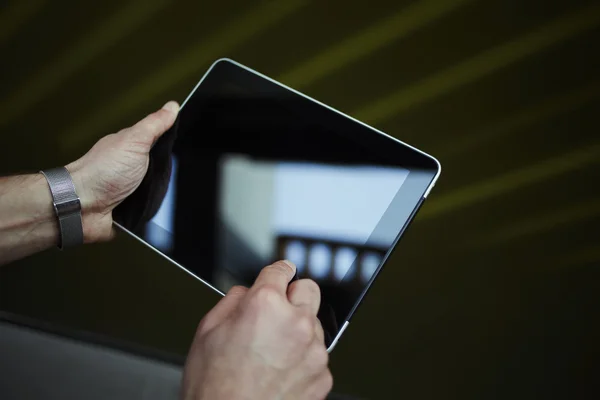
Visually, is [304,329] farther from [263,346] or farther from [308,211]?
[308,211]

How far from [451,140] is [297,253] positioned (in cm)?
37

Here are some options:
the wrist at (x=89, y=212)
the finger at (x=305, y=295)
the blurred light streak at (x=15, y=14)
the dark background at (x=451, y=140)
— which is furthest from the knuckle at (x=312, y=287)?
the blurred light streak at (x=15, y=14)

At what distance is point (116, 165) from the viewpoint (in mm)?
573

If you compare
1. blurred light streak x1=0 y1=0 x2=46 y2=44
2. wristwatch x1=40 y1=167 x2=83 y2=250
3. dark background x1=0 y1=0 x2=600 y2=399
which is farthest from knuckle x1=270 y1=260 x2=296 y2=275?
blurred light streak x1=0 y1=0 x2=46 y2=44

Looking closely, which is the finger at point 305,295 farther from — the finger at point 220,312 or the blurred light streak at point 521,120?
the blurred light streak at point 521,120

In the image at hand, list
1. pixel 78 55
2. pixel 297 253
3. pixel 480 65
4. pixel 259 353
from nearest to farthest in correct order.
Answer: pixel 259 353, pixel 297 253, pixel 480 65, pixel 78 55

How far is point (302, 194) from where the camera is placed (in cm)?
53

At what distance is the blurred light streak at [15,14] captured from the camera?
893 mm

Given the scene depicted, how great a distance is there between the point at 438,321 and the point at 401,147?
0.39 m

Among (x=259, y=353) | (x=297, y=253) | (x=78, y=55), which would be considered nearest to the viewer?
(x=259, y=353)

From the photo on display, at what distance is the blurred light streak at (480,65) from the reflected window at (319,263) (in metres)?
0.35

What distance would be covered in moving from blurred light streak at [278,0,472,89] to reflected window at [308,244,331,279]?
379mm

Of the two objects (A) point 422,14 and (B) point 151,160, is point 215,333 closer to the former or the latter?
(B) point 151,160

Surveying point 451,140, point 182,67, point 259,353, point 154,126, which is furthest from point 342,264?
point 182,67
